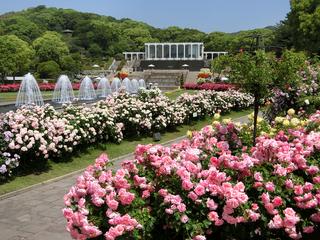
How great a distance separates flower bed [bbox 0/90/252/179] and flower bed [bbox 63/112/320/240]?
4046 mm

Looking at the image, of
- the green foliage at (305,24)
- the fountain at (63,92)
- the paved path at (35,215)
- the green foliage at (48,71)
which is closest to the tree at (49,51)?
the green foliage at (48,71)

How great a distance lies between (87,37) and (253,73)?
92.8 meters

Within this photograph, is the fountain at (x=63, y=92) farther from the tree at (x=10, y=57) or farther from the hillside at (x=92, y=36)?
the hillside at (x=92, y=36)

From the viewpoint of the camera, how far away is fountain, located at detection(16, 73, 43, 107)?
2126 cm

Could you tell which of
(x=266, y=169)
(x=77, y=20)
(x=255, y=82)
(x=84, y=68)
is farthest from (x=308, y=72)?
(x=77, y=20)

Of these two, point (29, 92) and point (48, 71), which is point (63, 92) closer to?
point (29, 92)

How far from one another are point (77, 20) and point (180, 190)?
A: 117 metres

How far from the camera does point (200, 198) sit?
368cm

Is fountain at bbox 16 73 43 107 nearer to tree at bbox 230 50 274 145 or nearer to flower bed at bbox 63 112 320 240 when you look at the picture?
tree at bbox 230 50 274 145

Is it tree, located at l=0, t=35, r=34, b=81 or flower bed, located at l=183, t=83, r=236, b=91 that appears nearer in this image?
flower bed, located at l=183, t=83, r=236, b=91

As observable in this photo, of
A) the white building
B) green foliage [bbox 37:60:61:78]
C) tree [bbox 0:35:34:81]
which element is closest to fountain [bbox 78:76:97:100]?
tree [bbox 0:35:34:81]

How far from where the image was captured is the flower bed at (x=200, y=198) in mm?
3529

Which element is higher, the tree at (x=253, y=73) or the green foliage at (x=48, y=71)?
the tree at (x=253, y=73)

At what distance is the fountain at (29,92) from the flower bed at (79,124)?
29.0ft
